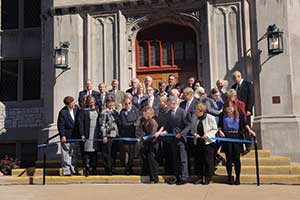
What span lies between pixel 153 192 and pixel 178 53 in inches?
256

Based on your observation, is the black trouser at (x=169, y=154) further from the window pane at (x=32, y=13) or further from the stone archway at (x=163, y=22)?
the window pane at (x=32, y=13)

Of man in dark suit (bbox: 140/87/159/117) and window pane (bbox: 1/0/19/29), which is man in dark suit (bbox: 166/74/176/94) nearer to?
man in dark suit (bbox: 140/87/159/117)

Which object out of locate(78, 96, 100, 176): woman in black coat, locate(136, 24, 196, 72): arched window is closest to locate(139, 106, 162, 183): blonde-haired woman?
locate(78, 96, 100, 176): woman in black coat

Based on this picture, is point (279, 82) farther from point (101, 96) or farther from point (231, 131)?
point (101, 96)

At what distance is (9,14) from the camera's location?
16031 mm

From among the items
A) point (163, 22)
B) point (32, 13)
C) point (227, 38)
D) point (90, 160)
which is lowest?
point (90, 160)

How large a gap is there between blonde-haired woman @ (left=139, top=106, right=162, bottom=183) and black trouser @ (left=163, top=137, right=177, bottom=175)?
10.0 inches

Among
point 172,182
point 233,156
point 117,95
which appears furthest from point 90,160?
point 233,156

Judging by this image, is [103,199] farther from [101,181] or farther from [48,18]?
[48,18]

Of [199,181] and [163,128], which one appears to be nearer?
[199,181]

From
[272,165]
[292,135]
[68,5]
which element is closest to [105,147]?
[272,165]

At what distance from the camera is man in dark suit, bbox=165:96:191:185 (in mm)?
8922

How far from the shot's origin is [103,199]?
301 inches

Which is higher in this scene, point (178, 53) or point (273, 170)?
point (178, 53)
